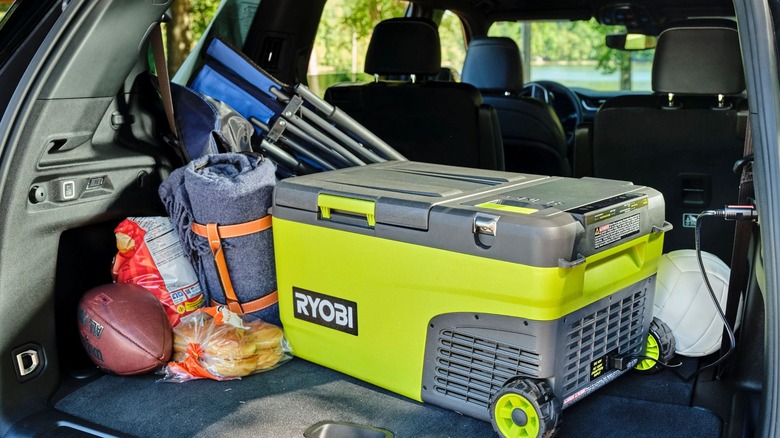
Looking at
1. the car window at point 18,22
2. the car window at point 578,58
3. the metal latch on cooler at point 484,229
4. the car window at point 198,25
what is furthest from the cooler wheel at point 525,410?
the car window at point 578,58

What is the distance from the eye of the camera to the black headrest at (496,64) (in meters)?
4.14

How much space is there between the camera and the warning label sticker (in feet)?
5.44

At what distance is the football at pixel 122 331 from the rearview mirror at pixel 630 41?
302 centimetres

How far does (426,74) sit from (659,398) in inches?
76.3

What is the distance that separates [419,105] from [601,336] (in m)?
1.75

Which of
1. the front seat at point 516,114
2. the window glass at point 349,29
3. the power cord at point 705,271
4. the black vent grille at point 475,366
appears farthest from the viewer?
the window glass at point 349,29

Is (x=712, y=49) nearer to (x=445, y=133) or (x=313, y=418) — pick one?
(x=445, y=133)

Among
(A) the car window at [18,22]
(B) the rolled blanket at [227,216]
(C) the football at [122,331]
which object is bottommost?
(C) the football at [122,331]

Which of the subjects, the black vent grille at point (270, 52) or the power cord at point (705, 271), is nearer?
the power cord at point (705, 271)

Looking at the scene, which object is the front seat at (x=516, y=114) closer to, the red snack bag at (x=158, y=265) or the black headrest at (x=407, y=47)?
the black headrest at (x=407, y=47)

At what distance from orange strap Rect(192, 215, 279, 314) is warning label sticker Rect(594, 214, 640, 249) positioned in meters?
0.81

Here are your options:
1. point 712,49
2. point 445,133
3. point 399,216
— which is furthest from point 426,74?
point 399,216

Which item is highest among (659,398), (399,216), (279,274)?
(399,216)

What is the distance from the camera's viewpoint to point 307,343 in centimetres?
201
